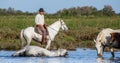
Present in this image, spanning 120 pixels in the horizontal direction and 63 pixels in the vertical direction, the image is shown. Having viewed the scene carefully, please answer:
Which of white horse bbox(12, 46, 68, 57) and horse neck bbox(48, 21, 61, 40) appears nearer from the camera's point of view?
white horse bbox(12, 46, 68, 57)

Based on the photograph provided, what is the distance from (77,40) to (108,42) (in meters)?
10.7

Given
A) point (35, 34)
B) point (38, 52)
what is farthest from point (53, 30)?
point (38, 52)

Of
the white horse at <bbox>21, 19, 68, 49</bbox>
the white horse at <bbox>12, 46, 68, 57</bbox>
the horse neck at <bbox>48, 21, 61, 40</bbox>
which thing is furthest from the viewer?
the horse neck at <bbox>48, 21, 61, 40</bbox>

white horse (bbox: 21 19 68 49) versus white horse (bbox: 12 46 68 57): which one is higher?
white horse (bbox: 21 19 68 49)

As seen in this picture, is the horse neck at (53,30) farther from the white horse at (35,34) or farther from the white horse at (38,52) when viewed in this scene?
the white horse at (38,52)

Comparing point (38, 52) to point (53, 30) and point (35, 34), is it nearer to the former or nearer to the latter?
point (35, 34)

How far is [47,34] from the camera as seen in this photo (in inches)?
1113

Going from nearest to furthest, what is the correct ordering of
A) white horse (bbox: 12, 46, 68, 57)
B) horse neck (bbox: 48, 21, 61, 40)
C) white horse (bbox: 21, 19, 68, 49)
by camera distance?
white horse (bbox: 12, 46, 68, 57) → white horse (bbox: 21, 19, 68, 49) → horse neck (bbox: 48, 21, 61, 40)

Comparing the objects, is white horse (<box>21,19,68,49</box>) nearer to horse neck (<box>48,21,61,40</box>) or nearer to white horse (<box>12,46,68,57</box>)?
horse neck (<box>48,21,61,40</box>)

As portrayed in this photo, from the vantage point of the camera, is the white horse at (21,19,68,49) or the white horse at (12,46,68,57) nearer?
the white horse at (12,46,68,57)

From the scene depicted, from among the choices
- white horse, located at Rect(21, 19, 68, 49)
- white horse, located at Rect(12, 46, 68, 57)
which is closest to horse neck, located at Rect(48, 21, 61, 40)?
white horse, located at Rect(21, 19, 68, 49)

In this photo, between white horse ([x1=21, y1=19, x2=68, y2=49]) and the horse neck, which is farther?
the horse neck

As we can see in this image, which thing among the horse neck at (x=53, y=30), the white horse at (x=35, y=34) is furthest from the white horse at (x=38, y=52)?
the horse neck at (x=53, y=30)

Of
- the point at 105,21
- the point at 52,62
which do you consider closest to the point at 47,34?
the point at 52,62
